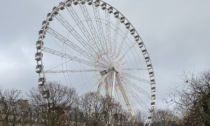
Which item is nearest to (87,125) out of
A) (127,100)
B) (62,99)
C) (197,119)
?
(62,99)

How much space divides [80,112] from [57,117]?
24756 mm

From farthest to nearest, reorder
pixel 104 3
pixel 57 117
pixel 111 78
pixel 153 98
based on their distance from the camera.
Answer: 1. pixel 153 98
2. pixel 104 3
3. pixel 111 78
4. pixel 57 117

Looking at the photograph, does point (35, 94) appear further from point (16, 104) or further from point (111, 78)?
point (111, 78)

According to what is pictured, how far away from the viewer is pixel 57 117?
38.9m

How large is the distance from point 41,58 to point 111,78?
829cm

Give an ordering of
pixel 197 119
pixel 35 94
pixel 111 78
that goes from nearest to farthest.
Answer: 1. pixel 197 119
2. pixel 111 78
3. pixel 35 94

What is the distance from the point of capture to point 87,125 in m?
54.4

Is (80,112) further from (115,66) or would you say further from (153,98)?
(115,66)

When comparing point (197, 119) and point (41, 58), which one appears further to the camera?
point (41, 58)

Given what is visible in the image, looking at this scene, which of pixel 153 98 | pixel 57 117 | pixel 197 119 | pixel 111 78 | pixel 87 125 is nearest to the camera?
pixel 197 119

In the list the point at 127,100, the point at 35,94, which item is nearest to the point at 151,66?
the point at 127,100

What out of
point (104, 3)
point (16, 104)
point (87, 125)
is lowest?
point (87, 125)

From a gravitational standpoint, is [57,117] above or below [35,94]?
below

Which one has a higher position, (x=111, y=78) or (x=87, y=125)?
(x=111, y=78)
